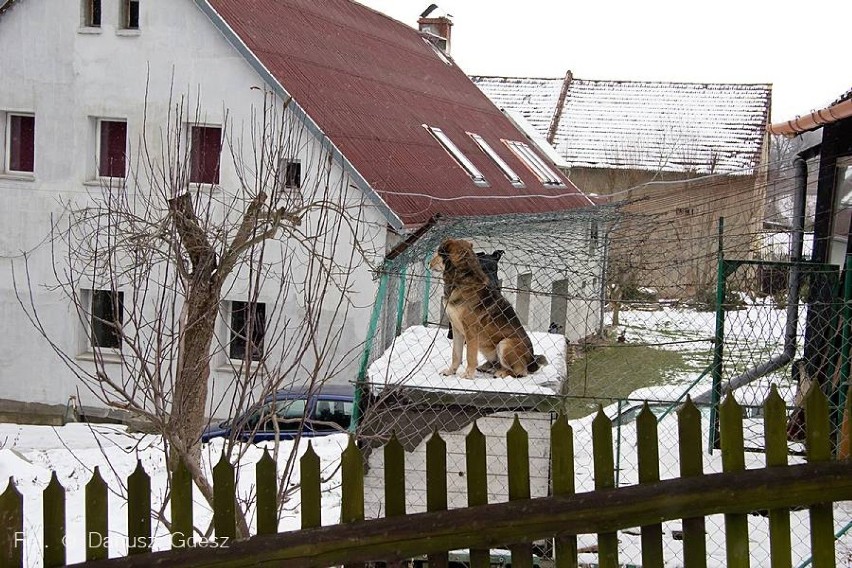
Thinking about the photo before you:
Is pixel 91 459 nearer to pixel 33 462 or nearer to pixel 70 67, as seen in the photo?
pixel 33 462

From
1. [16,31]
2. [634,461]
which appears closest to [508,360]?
[634,461]

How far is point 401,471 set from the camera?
339 cm

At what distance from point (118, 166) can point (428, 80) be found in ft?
26.3

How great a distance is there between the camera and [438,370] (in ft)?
24.0

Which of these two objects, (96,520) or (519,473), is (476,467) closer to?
(519,473)

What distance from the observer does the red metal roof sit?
13.7 metres

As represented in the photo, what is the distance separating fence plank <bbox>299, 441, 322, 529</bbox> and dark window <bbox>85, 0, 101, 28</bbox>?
44.0ft

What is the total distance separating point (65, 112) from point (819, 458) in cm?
1382

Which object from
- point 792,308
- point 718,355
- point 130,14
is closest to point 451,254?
point 718,355

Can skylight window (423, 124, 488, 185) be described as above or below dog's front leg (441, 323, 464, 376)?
above

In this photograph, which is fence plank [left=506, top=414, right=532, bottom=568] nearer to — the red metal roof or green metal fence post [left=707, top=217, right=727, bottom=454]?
green metal fence post [left=707, top=217, right=727, bottom=454]

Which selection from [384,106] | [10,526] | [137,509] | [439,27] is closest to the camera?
[10,526]

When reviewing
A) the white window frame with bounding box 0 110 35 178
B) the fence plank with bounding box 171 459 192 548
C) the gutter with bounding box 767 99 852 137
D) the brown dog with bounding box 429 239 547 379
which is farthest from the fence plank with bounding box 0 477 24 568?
the white window frame with bounding box 0 110 35 178

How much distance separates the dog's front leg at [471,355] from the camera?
7.17 metres
